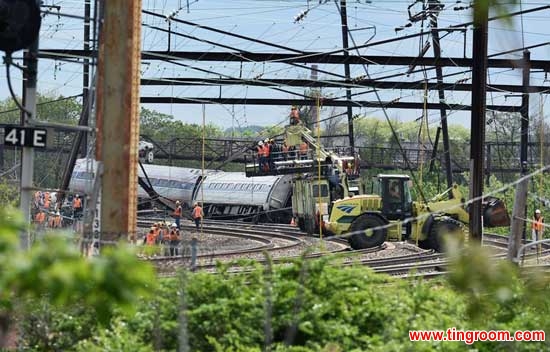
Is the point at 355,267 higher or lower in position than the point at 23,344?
higher

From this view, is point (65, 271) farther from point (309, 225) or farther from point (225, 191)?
point (225, 191)

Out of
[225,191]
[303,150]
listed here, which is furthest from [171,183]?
[303,150]

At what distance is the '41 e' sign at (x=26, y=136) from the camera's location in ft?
40.8

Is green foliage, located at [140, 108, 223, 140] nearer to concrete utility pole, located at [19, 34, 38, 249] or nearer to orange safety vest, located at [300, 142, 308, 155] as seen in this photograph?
orange safety vest, located at [300, 142, 308, 155]

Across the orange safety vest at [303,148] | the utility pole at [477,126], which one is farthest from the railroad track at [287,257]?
the orange safety vest at [303,148]

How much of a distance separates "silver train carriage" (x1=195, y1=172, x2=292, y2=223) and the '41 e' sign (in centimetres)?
4244

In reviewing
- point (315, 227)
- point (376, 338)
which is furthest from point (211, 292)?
point (315, 227)

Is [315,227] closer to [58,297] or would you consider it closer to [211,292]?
[211,292]

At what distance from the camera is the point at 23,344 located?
32.7 feet

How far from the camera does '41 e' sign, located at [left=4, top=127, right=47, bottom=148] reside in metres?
12.4

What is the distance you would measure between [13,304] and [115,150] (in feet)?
8.61

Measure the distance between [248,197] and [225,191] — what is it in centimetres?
218

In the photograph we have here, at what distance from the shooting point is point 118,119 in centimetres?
1167

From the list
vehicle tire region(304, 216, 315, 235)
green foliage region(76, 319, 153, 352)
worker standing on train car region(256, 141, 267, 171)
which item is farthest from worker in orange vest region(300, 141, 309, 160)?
green foliage region(76, 319, 153, 352)
